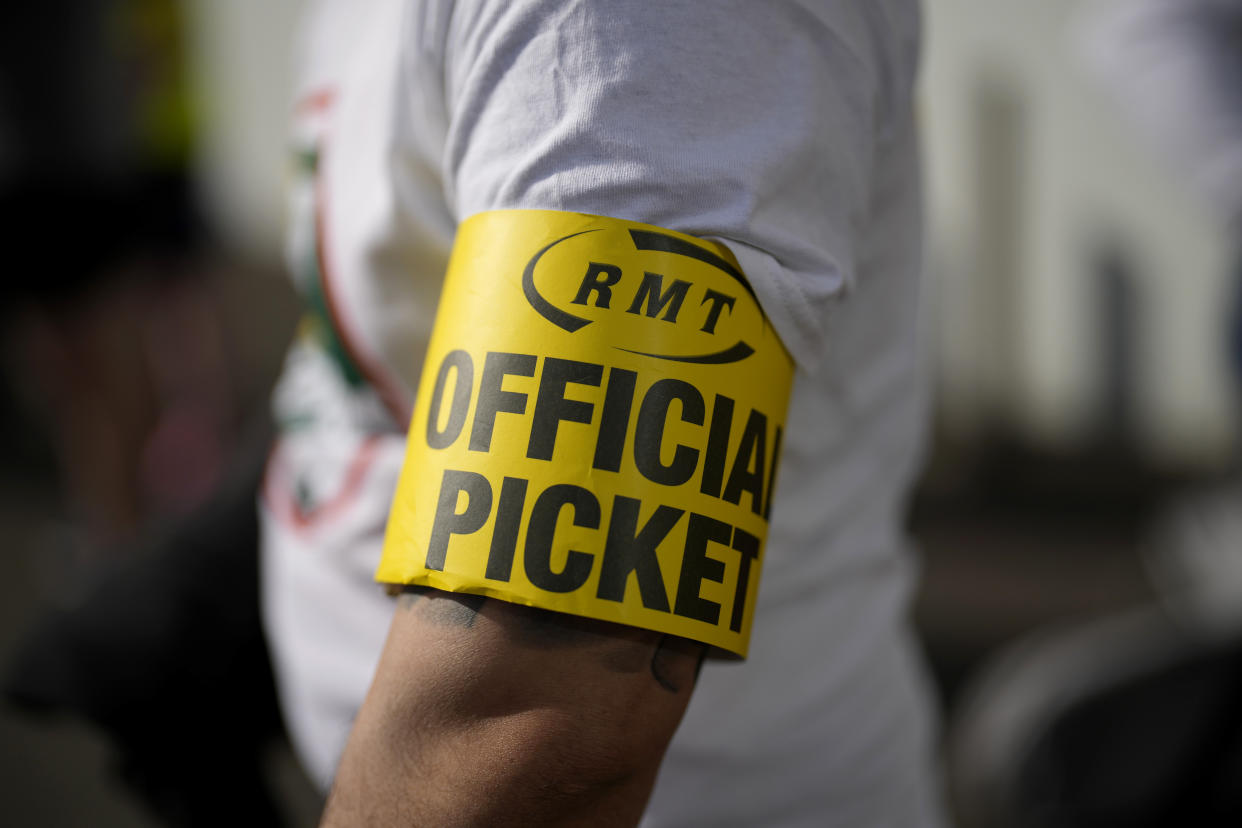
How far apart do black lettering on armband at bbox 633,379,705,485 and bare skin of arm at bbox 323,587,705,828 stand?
0.09 metres

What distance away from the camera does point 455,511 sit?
0.55 meters

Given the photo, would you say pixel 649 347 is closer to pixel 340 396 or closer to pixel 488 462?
pixel 488 462

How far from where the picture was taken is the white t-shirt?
544 mm

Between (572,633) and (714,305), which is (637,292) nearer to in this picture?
(714,305)

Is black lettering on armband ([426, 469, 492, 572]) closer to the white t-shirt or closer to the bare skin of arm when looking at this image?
the bare skin of arm

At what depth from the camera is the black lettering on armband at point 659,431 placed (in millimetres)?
539

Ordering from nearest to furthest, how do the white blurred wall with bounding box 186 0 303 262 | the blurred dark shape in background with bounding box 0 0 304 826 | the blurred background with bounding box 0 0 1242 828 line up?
the blurred dark shape in background with bounding box 0 0 304 826, the blurred background with bounding box 0 0 1242 828, the white blurred wall with bounding box 186 0 303 262

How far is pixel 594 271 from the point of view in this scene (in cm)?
54

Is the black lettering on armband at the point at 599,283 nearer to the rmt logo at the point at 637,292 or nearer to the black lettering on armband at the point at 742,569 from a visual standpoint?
the rmt logo at the point at 637,292

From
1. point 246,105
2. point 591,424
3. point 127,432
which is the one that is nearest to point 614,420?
point 591,424

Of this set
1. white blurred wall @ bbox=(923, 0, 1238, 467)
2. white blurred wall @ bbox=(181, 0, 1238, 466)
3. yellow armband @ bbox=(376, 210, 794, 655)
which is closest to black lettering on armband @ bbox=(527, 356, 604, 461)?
yellow armband @ bbox=(376, 210, 794, 655)

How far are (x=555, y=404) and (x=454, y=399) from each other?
7 cm

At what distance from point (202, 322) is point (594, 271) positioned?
3.61 meters

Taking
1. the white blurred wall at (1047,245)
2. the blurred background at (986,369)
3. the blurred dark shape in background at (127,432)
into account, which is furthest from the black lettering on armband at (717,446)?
the white blurred wall at (1047,245)
